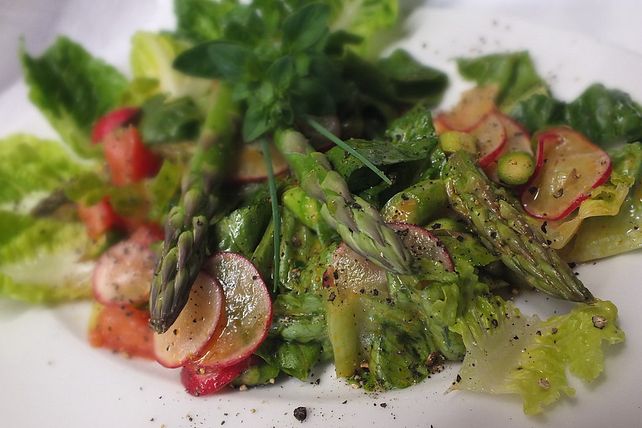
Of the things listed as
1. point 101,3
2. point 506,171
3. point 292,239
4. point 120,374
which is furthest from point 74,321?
point 101,3

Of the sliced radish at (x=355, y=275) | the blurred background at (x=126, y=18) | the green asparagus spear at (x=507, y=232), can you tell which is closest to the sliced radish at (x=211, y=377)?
the sliced radish at (x=355, y=275)

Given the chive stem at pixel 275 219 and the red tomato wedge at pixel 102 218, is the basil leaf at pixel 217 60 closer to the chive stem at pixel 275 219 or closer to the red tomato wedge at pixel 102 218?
the chive stem at pixel 275 219

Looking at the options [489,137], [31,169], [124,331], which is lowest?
[124,331]

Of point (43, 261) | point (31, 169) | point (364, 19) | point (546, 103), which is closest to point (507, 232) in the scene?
point (546, 103)

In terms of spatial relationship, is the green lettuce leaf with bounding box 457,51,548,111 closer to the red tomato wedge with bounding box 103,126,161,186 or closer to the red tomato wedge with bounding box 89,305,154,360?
the red tomato wedge with bounding box 103,126,161,186

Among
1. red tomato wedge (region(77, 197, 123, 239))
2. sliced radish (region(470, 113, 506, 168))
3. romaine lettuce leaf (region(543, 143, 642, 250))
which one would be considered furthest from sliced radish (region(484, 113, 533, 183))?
red tomato wedge (region(77, 197, 123, 239))

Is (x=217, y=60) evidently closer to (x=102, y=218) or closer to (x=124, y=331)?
(x=102, y=218)
